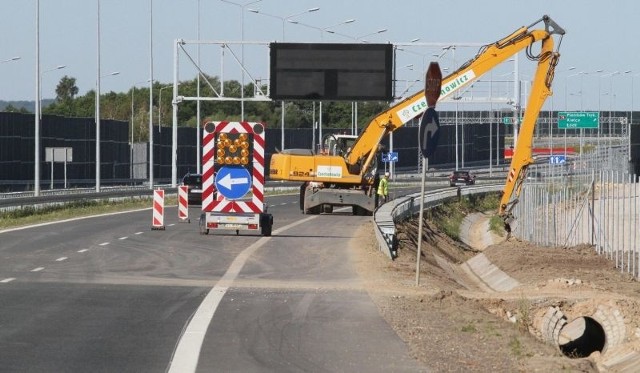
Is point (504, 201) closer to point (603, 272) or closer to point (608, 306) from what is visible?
point (603, 272)

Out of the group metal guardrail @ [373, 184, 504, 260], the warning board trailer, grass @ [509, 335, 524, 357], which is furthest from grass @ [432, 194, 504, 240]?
grass @ [509, 335, 524, 357]

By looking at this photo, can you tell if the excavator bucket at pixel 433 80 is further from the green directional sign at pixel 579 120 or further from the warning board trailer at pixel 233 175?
the green directional sign at pixel 579 120

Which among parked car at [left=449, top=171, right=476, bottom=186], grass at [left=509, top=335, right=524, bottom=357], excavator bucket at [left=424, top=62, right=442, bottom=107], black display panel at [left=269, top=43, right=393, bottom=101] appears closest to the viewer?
grass at [left=509, top=335, right=524, bottom=357]

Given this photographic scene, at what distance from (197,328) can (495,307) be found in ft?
17.9

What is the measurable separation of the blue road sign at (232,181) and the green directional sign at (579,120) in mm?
79186

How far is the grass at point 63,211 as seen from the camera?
42284mm

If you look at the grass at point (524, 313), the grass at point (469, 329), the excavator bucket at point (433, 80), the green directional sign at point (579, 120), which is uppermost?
the green directional sign at point (579, 120)

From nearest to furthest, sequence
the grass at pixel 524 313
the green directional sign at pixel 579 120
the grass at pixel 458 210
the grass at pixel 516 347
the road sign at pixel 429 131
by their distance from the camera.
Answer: the grass at pixel 516 347
the grass at pixel 524 313
the road sign at pixel 429 131
the grass at pixel 458 210
the green directional sign at pixel 579 120

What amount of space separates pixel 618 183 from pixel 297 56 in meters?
19.6

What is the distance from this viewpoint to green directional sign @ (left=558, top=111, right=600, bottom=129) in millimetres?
106000

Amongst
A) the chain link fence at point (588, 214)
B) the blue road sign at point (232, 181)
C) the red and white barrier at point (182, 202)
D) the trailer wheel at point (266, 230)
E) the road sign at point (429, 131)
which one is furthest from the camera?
the red and white barrier at point (182, 202)

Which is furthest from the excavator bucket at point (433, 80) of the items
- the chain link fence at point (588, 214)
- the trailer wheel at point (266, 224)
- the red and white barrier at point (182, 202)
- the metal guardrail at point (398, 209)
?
the red and white barrier at point (182, 202)

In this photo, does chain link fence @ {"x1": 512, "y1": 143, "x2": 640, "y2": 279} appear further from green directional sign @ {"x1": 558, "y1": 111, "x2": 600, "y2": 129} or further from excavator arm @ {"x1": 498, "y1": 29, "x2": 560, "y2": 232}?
green directional sign @ {"x1": 558, "y1": 111, "x2": 600, "y2": 129}

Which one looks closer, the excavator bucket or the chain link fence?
the excavator bucket
